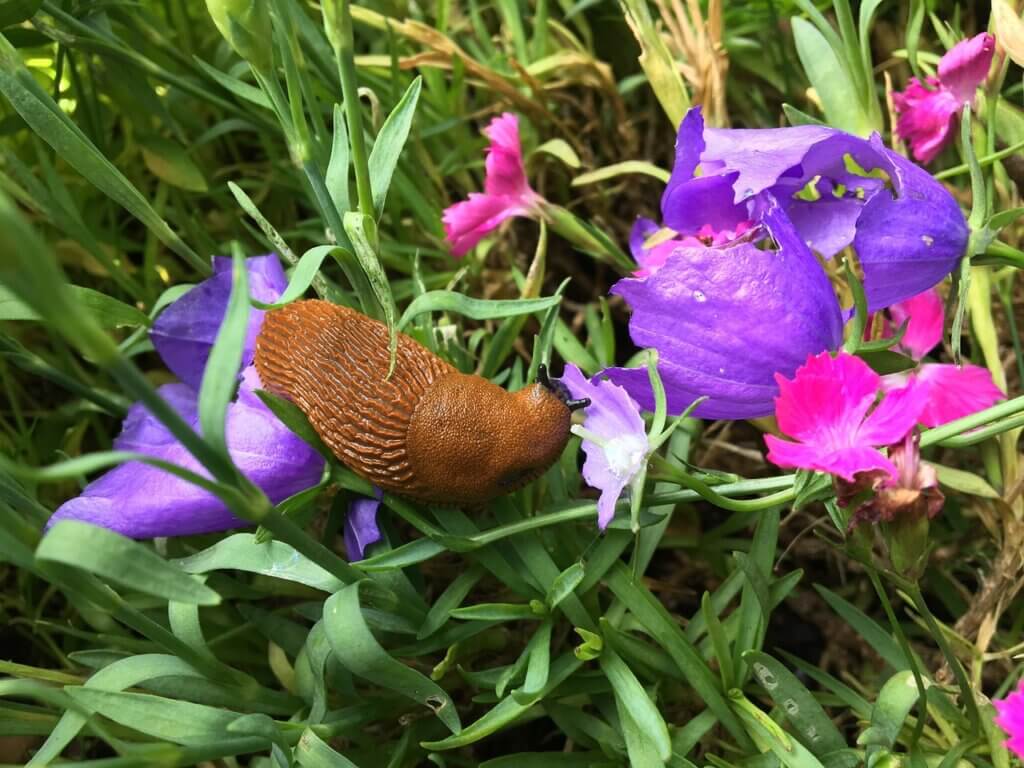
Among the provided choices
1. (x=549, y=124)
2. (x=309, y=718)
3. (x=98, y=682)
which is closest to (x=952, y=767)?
(x=309, y=718)

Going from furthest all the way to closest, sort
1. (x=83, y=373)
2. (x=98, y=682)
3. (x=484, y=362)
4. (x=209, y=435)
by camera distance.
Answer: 1. (x=83, y=373)
2. (x=484, y=362)
3. (x=98, y=682)
4. (x=209, y=435)

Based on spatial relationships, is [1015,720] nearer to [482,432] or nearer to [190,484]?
[482,432]

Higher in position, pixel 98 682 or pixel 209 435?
→ pixel 209 435

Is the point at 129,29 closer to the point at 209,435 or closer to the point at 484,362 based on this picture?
the point at 484,362

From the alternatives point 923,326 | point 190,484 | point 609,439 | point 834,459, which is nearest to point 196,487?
point 190,484

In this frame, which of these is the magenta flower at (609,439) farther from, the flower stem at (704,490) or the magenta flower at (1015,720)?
the magenta flower at (1015,720)

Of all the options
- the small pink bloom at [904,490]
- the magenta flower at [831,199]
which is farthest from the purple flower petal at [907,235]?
the small pink bloom at [904,490]

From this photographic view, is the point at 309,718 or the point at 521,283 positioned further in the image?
the point at 521,283
